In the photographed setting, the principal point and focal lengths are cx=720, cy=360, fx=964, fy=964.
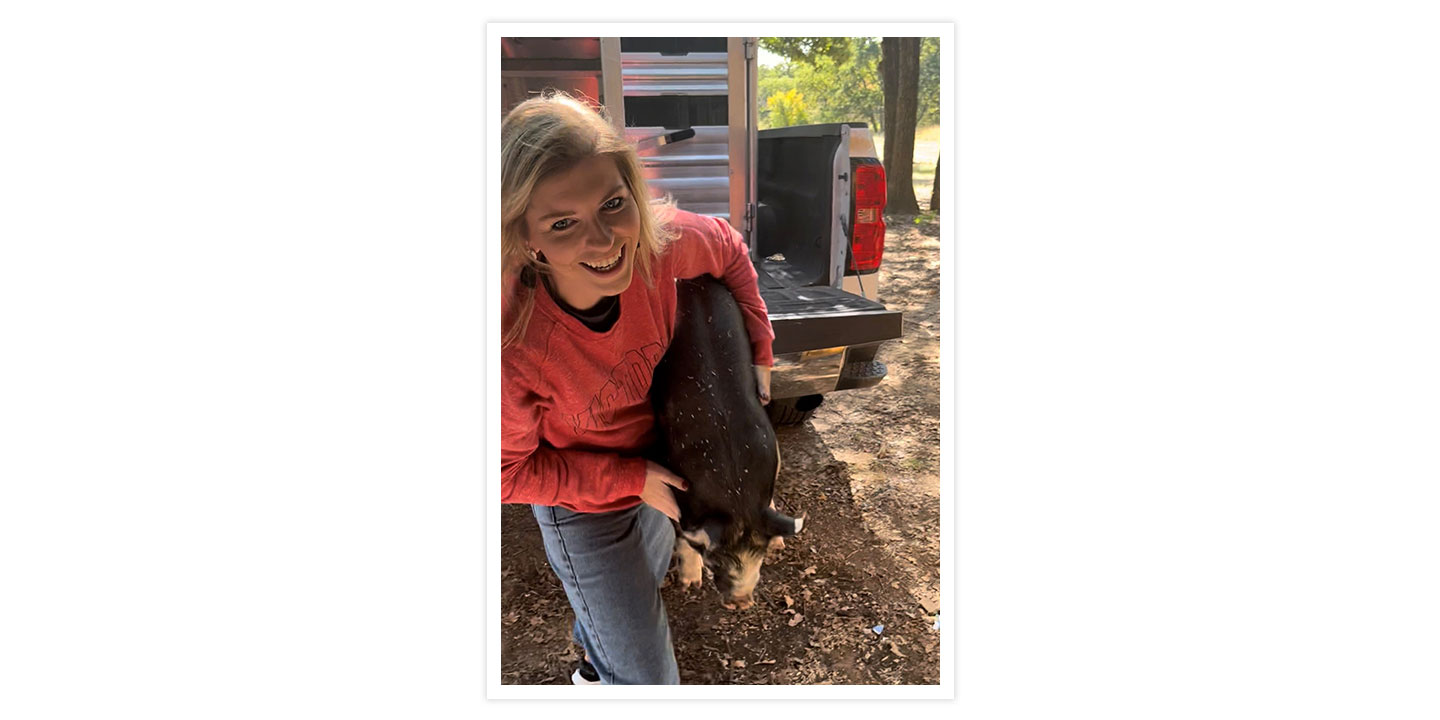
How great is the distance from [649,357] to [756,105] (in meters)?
0.58

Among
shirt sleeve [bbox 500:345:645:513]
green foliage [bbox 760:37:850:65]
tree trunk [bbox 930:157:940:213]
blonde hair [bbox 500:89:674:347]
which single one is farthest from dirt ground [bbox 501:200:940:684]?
blonde hair [bbox 500:89:674:347]

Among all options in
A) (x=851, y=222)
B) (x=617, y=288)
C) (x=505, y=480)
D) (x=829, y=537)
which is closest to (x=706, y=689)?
(x=829, y=537)

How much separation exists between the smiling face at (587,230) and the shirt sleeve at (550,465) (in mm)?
193

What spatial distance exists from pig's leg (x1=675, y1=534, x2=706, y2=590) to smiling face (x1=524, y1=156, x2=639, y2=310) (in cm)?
52

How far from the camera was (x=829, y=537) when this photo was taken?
78.9 inches

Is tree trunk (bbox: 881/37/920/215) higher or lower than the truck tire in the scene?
higher

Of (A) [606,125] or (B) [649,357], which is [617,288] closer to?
(B) [649,357]

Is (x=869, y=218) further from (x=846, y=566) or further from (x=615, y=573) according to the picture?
(x=615, y=573)

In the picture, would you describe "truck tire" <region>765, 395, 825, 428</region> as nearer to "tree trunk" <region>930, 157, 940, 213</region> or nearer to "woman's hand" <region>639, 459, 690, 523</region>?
"woman's hand" <region>639, 459, 690, 523</region>

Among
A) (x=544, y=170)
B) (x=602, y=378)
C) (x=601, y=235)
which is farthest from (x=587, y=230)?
(x=602, y=378)

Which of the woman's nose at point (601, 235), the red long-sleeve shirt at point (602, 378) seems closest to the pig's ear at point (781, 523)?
the red long-sleeve shirt at point (602, 378)

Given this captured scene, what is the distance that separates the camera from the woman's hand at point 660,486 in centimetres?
188

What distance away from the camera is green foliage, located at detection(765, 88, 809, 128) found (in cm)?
196
